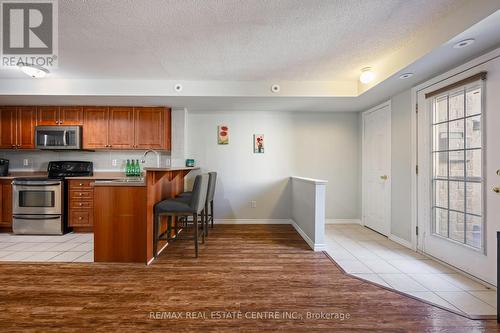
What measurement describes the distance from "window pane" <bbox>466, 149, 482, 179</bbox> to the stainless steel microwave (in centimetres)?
539

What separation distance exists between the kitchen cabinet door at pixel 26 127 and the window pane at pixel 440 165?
239 inches

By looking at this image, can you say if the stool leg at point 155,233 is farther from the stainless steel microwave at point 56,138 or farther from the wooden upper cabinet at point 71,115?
the wooden upper cabinet at point 71,115

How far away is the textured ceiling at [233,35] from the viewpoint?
1.89 metres

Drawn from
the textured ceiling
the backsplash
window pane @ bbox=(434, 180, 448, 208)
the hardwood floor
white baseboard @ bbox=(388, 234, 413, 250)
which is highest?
the textured ceiling

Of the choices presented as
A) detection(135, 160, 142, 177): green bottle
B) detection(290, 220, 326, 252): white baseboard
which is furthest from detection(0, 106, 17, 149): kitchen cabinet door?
detection(290, 220, 326, 252): white baseboard

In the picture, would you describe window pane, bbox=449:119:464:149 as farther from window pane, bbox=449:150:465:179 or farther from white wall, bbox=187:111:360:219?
white wall, bbox=187:111:360:219

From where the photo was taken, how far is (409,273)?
7.95 feet

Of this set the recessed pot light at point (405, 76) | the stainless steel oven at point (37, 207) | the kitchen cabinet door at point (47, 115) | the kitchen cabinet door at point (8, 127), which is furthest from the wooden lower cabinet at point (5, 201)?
the recessed pot light at point (405, 76)

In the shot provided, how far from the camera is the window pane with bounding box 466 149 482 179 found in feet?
7.40

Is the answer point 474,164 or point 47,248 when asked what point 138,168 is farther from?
point 474,164

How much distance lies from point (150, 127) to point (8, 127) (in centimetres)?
240

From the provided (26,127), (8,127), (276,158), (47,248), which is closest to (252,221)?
(276,158)

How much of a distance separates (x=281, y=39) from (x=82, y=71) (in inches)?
106

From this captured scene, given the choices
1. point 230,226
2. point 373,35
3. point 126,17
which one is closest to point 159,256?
point 230,226
